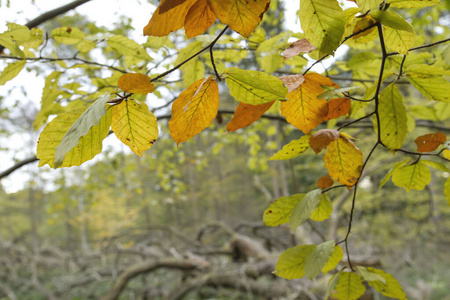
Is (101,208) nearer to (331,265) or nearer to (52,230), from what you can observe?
(52,230)

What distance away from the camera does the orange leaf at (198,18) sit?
0.35 m

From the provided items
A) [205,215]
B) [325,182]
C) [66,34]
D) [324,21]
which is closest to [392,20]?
[324,21]

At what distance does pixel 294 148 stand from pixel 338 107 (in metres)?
0.11

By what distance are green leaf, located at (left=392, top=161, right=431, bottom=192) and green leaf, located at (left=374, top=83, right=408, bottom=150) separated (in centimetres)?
16

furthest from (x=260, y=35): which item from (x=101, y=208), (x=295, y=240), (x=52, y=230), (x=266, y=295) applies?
(x=52, y=230)

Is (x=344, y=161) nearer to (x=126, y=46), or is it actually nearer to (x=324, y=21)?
(x=324, y=21)

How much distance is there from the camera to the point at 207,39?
2.35ft

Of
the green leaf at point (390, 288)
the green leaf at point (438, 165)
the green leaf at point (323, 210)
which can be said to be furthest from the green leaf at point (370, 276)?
the green leaf at point (438, 165)

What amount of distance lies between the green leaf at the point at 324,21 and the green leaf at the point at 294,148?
0.18 metres

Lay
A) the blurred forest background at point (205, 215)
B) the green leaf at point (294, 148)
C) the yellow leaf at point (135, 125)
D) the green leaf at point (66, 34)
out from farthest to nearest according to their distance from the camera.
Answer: the blurred forest background at point (205, 215)
the green leaf at point (66, 34)
the green leaf at point (294, 148)
the yellow leaf at point (135, 125)

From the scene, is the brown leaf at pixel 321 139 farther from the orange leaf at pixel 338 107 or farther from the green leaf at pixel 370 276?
the green leaf at pixel 370 276

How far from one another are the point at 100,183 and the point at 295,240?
3.16 meters

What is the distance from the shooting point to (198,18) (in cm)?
36

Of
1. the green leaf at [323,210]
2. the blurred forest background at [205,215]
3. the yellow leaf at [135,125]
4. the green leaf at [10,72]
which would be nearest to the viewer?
the yellow leaf at [135,125]
